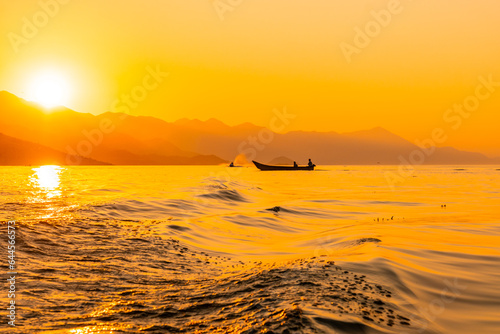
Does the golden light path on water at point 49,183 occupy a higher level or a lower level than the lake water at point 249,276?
lower

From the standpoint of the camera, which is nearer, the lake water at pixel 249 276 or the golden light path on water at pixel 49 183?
the lake water at pixel 249 276

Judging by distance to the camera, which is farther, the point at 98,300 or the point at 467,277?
the point at 467,277

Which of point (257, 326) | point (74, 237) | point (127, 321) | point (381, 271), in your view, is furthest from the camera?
point (74, 237)

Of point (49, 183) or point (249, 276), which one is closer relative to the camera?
point (249, 276)

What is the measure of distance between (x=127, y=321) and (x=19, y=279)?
336 centimetres

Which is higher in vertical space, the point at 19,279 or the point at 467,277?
the point at 467,277

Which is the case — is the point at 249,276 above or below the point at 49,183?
above

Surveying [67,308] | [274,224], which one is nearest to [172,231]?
[274,224]

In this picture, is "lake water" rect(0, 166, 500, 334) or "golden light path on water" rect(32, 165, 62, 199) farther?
"golden light path on water" rect(32, 165, 62, 199)

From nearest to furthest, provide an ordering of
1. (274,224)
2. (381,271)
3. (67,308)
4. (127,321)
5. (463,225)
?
(127,321) < (67,308) < (381,271) < (463,225) < (274,224)

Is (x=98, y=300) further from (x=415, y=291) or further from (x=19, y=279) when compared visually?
(x=415, y=291)

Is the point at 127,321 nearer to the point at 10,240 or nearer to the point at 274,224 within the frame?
the point at 10,240

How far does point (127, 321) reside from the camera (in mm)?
5293

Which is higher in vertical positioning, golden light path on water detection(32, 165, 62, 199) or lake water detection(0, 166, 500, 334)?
lake water detection(0, 166, 500, 334)
